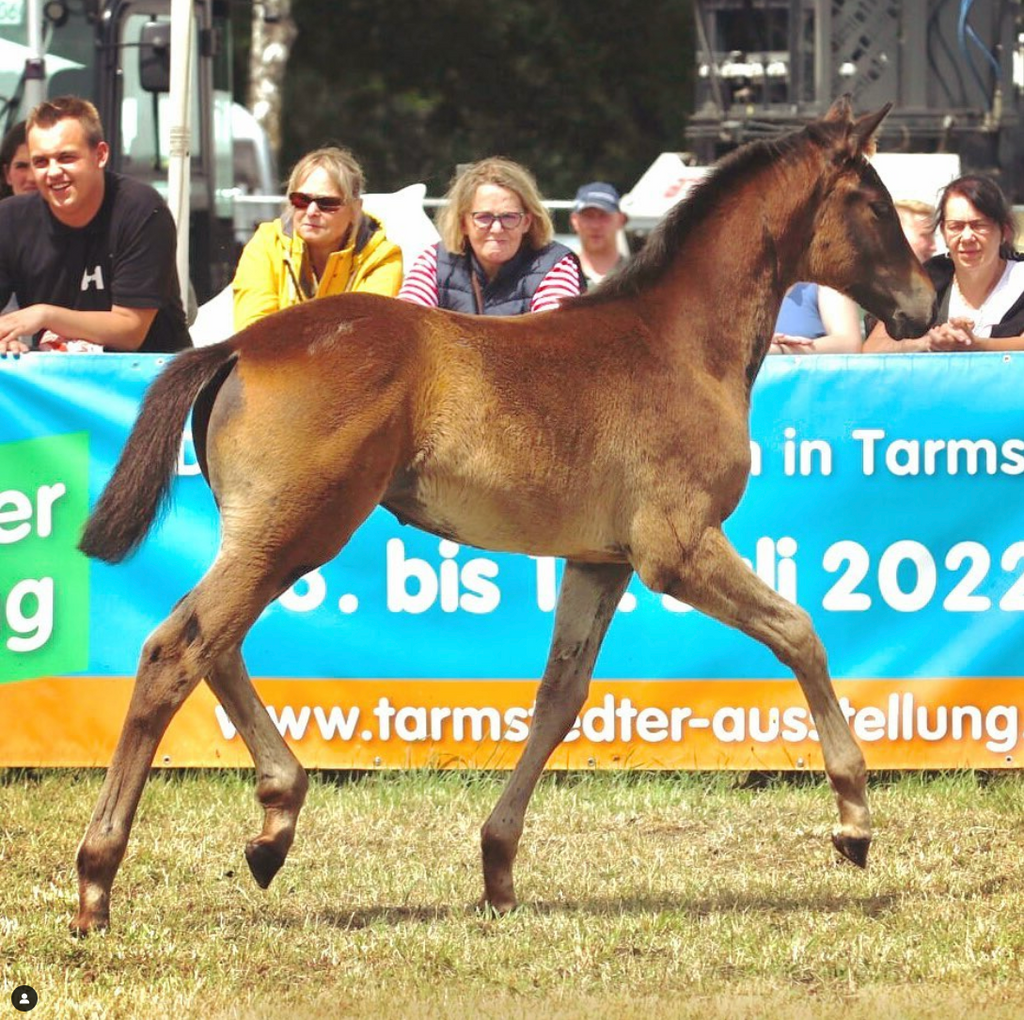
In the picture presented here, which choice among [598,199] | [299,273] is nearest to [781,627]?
[299,273]

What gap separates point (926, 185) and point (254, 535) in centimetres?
779

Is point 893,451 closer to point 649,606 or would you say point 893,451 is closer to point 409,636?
point 649,606

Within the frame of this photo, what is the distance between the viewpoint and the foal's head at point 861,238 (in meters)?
5.83

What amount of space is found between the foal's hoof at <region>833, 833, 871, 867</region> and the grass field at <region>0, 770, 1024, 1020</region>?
0.52ft

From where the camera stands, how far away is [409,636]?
23.9 feet

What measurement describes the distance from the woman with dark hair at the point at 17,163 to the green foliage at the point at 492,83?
20388mm

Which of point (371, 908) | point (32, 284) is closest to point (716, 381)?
point (371, 908)

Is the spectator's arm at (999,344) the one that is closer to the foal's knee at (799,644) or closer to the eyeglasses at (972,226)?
the eyeglasses at (972,226)

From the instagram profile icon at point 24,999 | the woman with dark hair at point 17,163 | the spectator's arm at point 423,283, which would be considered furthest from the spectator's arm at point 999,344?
the instagram profile icon at point 24,999

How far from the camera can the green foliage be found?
29516mm

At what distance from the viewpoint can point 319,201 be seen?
23.6ft

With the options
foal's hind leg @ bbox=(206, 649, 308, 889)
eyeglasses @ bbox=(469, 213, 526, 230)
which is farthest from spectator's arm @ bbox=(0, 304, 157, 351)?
foal's hind leg @ bbox=(206, 649, 308, 889)

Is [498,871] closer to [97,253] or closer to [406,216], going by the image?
[97,253]

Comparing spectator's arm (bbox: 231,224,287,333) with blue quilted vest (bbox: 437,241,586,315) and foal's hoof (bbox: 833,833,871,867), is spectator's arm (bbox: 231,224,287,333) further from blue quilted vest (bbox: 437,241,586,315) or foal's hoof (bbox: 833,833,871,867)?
foal's hoof (bbox: 833,833,871,867)
